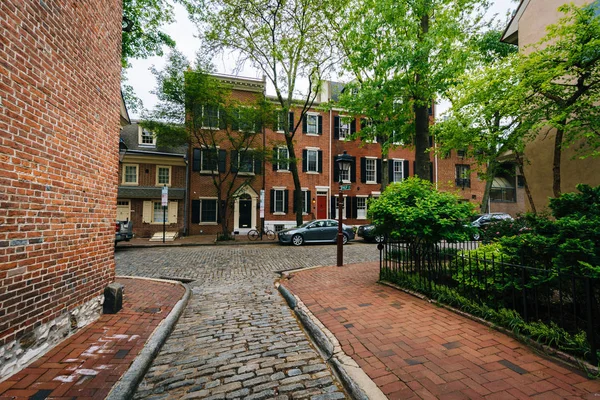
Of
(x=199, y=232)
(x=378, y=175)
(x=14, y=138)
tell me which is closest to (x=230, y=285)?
(x=14, y=138)

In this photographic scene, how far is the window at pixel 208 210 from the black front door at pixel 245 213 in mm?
1989

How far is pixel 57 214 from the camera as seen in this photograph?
3273 mm

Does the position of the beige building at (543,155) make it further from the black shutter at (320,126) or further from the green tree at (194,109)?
the black shutter at (320,126)

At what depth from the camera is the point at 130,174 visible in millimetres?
19188

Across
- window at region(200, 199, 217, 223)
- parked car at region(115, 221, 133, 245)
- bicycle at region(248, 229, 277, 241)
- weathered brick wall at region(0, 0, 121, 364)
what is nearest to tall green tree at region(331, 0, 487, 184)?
weathered brick wall at region(0, 0, 121, 364)

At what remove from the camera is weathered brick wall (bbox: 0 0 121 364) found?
8.49 feet

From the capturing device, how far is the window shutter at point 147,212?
62.2 ft

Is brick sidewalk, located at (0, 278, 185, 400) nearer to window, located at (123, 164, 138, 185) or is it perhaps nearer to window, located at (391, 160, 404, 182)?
window, located at (123, 164, 138, 185)

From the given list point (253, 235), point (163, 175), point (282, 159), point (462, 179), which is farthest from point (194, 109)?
point (462, 179)

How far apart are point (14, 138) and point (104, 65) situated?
8.04 feet

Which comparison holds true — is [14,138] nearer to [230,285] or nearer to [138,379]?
[138,379]

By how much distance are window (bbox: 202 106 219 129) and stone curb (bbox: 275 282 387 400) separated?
1390 cm

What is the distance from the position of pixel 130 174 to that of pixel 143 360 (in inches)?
773

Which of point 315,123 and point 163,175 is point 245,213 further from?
point 315,123
